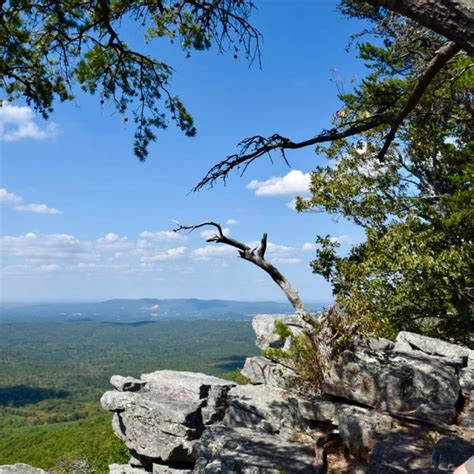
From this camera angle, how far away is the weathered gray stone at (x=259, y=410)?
10555 mm

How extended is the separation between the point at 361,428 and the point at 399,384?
1569 millimetres

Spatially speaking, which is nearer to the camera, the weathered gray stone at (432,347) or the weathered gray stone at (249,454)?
the weathered gray stone at (249,454)

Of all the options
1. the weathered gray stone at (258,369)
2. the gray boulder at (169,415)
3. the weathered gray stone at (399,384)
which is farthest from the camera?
the gray boulder at (169,415)

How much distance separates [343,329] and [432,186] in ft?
43.5

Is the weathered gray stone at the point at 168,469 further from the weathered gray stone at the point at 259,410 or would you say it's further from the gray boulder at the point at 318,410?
the gray boulder at the point at 318,410

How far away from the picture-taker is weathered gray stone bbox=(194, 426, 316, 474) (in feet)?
26.1

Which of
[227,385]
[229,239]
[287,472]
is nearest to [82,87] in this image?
[229,239]

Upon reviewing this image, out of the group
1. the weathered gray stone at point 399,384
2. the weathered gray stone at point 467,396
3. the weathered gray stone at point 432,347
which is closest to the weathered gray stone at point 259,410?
the weathered gray stone at point 399,384

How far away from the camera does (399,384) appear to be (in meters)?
9.19

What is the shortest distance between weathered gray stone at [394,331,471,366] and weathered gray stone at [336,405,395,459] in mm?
4007

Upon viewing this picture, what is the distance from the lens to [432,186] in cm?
2062

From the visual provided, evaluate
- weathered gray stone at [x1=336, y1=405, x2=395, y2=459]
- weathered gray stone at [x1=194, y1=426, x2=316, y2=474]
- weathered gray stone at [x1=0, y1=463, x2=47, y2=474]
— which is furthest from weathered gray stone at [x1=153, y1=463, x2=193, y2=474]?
weathered gray stone at [x1=336, y1=405, x2=395, y2=459]

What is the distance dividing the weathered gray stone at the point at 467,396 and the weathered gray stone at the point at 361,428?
4.88ft

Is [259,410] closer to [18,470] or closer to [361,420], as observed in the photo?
[361,420]
